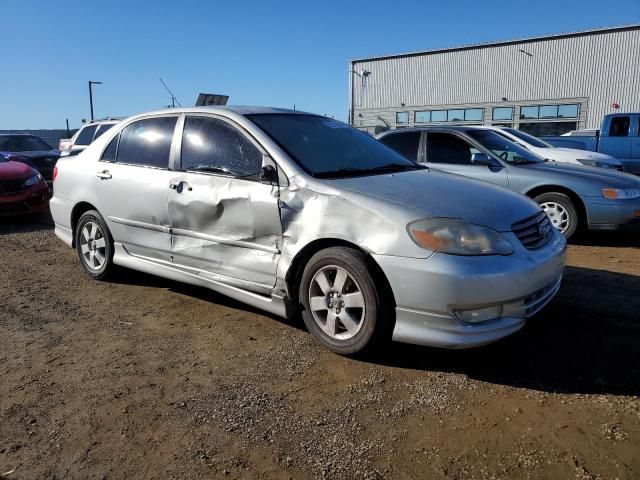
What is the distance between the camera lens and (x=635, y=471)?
218 centimetres

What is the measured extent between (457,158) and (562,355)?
165 inches

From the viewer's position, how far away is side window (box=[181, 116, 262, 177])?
12.4 ft

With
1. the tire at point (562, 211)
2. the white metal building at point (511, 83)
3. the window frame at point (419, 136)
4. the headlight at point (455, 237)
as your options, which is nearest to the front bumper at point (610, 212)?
the tire at point (562, 211)

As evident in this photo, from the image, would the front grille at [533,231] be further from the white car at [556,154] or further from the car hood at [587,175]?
the white car at [556,154]

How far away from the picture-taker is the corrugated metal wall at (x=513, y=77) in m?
30.2

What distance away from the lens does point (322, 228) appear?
3.27 metres

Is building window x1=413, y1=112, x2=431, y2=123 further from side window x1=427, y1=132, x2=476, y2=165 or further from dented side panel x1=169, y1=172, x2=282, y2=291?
dented side panel x1=169, y1=172, x2=282, y2=291

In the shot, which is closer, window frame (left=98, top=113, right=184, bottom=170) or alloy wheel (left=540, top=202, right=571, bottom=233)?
window frame (left=98, top=113, right=184, bottom=170)

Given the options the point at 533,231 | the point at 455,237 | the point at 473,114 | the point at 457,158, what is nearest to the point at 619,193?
the point at 457,158

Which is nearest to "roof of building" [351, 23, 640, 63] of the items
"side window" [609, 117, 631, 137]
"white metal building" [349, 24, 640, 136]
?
"white metal building" [349, 24, 640, 136]

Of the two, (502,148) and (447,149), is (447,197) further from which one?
(502,148)

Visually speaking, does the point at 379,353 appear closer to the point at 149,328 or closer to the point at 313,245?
the point at 313,245

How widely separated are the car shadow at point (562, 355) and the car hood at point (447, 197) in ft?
2.72

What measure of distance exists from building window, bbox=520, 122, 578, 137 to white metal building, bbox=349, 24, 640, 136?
6cm
